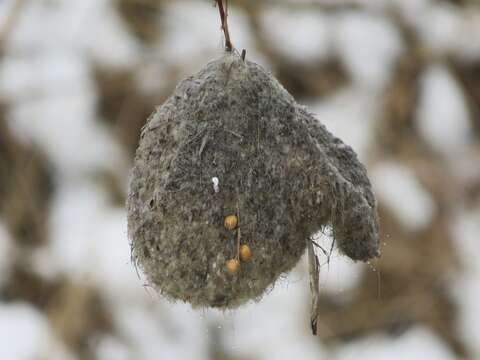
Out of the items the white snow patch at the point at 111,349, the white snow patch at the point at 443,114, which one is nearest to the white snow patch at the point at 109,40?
the white snow patch at the point at 111,349

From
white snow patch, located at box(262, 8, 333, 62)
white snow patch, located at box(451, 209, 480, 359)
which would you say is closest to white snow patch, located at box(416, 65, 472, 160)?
white snow patch, located at box(451, 209, 480, 359)

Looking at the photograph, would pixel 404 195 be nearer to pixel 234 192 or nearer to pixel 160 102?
pixel 160 102

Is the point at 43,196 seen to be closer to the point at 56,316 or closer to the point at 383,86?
the point at 56,316

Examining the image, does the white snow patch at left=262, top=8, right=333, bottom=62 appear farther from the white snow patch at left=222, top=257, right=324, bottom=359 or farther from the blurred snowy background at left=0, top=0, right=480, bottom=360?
the white snow patch at left=222, top=257, right=324, bottom=359

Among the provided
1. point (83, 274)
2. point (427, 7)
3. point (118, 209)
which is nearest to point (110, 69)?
point (118, 209)

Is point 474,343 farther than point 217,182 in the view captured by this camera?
Yes

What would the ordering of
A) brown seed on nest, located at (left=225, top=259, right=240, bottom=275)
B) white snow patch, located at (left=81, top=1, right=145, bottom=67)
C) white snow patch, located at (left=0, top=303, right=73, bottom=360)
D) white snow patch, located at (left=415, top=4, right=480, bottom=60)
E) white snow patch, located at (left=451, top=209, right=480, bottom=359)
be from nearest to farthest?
brown seed on nest, located at (left=225, top=259, right=240, bottom=275)
white snow patch, located at (left=0, top=303, right=73, bottom=360)
white snow patch, located at (left=81, top=1, right=145, bottom=67)
white snow patch, located at (left=451, top=209, right=480, bottom=359)
white snow patch, located at (left=415, top=4, right=480, bottom=60)

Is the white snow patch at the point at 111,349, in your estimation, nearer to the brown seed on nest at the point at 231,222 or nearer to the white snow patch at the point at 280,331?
the white snow patch at the point at 280,331

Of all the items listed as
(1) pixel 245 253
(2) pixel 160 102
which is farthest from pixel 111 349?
(1) pixel 245 253
